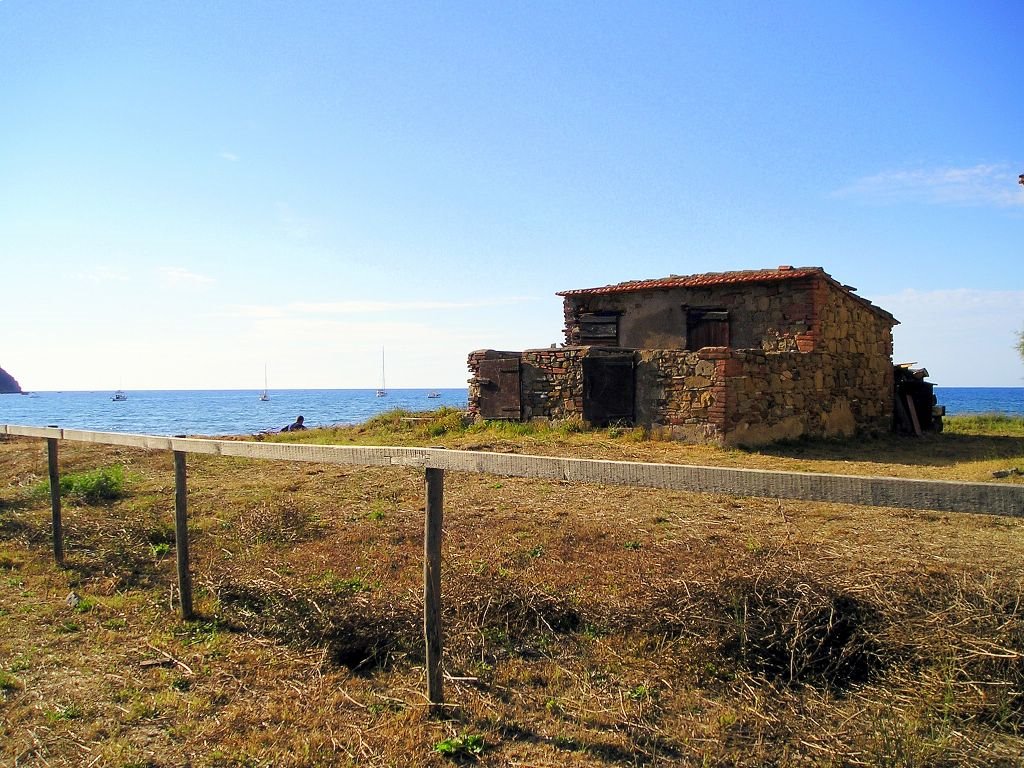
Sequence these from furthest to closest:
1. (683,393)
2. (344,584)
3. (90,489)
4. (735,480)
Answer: (683,393) → (90,489) → (344,584) → (735,480)

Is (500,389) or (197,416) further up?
(500,389)

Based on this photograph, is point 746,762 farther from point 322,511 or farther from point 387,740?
point 322,511

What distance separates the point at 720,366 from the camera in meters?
13.2

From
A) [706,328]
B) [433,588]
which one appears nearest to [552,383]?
[706,328]

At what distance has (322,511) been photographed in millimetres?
8578

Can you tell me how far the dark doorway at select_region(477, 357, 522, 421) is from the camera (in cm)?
1600

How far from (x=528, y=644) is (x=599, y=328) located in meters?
14.6

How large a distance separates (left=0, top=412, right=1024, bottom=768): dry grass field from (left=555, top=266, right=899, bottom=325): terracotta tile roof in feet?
27.0

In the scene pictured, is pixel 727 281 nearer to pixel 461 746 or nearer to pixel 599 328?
pixel 599 328

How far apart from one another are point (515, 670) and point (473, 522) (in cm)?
364

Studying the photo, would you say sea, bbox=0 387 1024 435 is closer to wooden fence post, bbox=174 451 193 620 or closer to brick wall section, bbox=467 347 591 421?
brick wall section, bbox=467 347 591 421

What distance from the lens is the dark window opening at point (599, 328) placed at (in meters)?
18.4

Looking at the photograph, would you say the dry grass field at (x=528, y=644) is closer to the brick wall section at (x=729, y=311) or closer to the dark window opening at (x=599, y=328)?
the brick wall section at (x=729, y=311)

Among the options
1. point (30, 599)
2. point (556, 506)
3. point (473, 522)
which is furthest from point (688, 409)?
point (30, 599)
